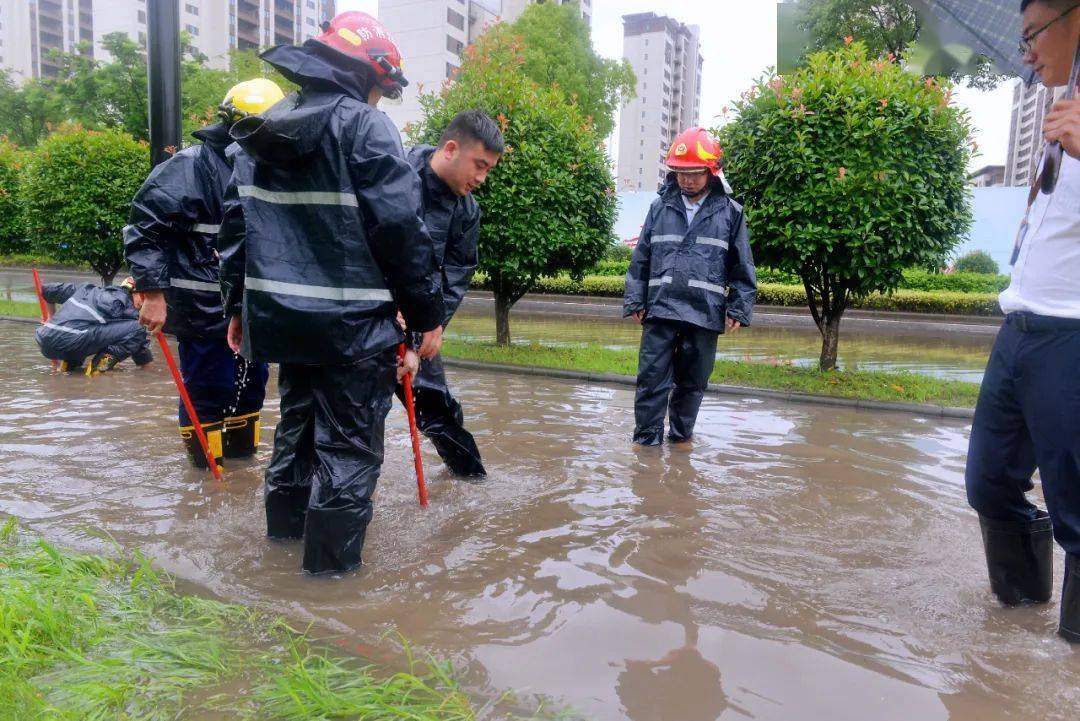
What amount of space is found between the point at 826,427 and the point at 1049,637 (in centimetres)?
357

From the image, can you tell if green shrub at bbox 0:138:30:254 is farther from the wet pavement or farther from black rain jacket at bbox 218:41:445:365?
black rain jacket at bbox 218:41:445:365

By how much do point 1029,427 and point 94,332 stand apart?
7.54 metres

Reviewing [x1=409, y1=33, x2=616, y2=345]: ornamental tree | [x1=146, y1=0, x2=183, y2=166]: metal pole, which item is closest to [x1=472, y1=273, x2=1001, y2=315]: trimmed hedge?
[x1=409, y1=33, x2=616, y2=345]: ornamental tree

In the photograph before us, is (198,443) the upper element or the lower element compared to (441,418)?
lower

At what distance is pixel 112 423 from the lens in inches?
221

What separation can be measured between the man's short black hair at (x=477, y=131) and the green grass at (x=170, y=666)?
6.74 feet

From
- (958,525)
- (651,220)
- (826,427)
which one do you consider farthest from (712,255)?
(958,525)

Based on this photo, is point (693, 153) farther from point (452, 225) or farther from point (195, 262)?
point (195, 262)

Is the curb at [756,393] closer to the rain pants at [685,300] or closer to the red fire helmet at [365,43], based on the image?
the rain pants at [685,300]

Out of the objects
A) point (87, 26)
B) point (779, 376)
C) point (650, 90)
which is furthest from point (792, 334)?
point (87, 26)

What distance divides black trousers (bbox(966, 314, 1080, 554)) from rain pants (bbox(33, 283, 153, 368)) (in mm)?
7110

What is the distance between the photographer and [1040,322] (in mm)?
2473

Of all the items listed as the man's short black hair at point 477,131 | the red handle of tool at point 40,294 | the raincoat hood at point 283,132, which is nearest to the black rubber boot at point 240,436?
the man's short black hair at point 477,131

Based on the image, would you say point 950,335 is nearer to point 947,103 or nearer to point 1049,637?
point 947,103
